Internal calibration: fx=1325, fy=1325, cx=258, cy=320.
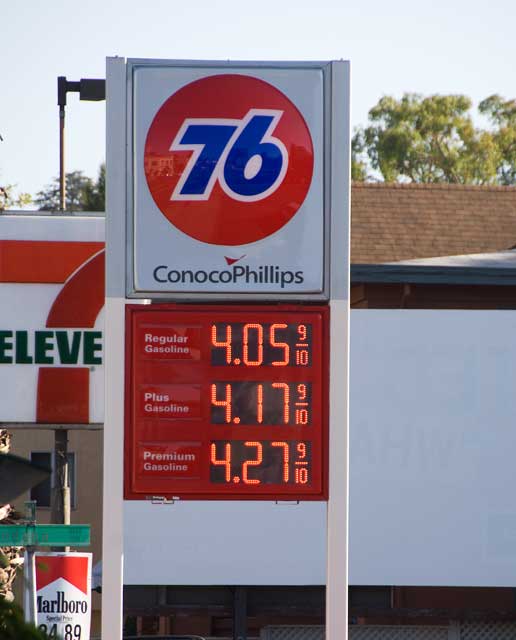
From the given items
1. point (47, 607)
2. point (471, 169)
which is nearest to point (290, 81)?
point (47, 607)

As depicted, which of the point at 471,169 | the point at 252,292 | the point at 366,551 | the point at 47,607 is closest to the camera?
the point at 252,292

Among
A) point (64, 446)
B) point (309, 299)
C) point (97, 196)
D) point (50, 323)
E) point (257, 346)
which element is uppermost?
point (97, 196)

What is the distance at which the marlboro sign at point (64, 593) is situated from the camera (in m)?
11.8

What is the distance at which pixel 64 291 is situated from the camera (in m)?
15.4

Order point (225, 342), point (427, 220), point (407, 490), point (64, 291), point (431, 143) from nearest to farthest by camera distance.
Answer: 1. point (225, 342)
2. point (64, 291)
3. point (407, 490)
4. point (427, 220)
5. point (431, 143)

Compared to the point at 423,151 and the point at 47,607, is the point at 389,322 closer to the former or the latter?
the point at 47,607

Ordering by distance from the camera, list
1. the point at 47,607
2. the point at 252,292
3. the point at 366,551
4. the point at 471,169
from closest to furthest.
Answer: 1. the point at 252,292
2. the point at 47,607
3. the point at 366,551
4. the point at 471,169

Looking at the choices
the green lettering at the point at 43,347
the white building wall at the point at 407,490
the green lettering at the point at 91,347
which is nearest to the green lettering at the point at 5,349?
the green lettering at the point at 43,347

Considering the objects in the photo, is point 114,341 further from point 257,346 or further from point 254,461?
point 254,461

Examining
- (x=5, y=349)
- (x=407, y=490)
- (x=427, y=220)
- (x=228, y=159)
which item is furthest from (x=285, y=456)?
(x=427, y=220)

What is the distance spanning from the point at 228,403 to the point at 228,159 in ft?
5.76

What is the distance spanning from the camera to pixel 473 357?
2080 cm

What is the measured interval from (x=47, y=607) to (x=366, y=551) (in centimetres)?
944

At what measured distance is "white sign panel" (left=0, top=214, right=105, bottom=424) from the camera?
50.0ft
